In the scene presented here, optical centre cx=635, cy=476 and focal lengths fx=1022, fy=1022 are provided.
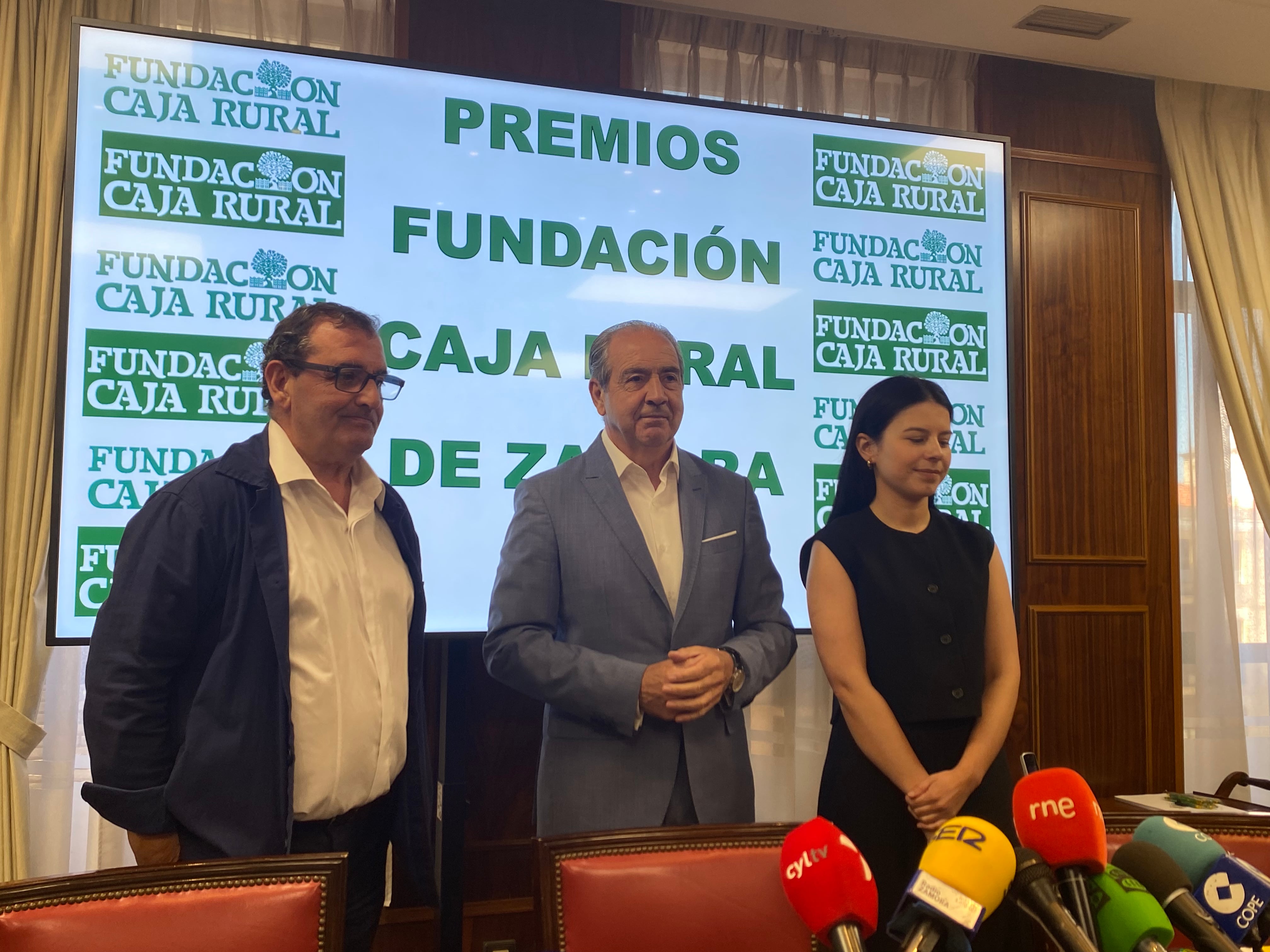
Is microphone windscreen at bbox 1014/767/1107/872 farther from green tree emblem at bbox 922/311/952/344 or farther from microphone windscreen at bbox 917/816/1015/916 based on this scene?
green tree emblem at bbox 922/311/952/344

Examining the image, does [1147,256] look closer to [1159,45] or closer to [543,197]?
[1159,45]

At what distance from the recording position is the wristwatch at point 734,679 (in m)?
2.29

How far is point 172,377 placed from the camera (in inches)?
104

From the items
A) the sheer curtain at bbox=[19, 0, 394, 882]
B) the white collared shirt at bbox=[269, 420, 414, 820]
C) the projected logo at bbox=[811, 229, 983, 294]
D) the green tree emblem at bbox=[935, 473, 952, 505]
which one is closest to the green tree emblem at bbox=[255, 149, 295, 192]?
the sheer curtain at bbox=[19, 0, 394, 882]

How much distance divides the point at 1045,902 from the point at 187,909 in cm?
107

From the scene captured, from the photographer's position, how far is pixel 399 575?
7.02 ft

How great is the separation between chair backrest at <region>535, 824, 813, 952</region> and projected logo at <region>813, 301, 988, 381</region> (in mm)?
1862

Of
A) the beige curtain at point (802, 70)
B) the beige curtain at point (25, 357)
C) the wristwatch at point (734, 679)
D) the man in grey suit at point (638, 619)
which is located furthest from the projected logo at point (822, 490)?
the beige curtain at point (25, 357)

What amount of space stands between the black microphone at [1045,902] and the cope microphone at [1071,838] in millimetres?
12

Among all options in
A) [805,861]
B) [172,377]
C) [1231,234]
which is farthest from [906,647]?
[1231,234]

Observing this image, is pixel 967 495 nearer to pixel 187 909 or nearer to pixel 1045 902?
pixel 1045 902

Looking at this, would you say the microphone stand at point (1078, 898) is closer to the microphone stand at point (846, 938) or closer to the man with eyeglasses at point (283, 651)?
the microphone stand at point (846, 938)

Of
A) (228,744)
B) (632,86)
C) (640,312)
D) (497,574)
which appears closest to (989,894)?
(228,744)

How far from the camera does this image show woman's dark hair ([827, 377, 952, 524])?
2516 millimetres
